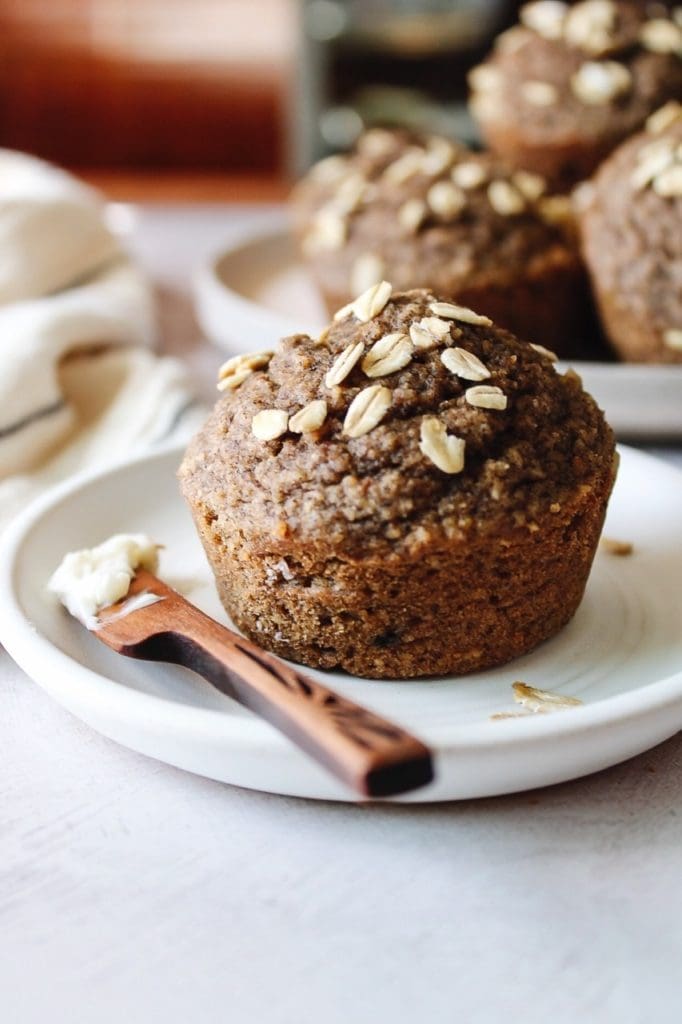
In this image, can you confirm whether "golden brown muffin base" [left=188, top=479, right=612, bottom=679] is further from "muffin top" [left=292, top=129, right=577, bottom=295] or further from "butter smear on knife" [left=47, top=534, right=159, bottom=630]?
"muffin top" [left=292, top=129, right=577, bottom=295]

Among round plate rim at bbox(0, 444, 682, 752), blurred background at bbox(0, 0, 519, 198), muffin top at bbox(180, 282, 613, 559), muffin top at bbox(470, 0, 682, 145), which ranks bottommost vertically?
blurred background at bbox(0, 0, 519, 198)

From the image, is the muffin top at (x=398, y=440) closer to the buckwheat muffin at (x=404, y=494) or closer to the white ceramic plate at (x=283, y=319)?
the buckwheat muffin at (x=404, y=494)

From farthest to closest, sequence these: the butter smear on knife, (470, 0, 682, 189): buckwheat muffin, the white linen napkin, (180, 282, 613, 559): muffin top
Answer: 1. (470, 0, 682, 189): buckwheat muffin
2. the white linen napkin
3. the butter smear on knife
4. (180, 282, 613, 559): muffin top

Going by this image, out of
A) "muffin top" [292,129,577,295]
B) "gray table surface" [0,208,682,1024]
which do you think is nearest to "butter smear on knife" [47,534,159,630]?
"gray table surface" [0,208,682,1024]

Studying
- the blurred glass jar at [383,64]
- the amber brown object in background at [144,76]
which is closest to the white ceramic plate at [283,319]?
the blurred glass jar at [383,64]

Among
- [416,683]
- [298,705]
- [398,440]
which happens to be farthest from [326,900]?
[398,440]

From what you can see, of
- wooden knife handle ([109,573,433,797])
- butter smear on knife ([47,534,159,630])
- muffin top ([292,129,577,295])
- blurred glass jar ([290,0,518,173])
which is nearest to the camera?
wooden knife handle ([109,573,433,797])
